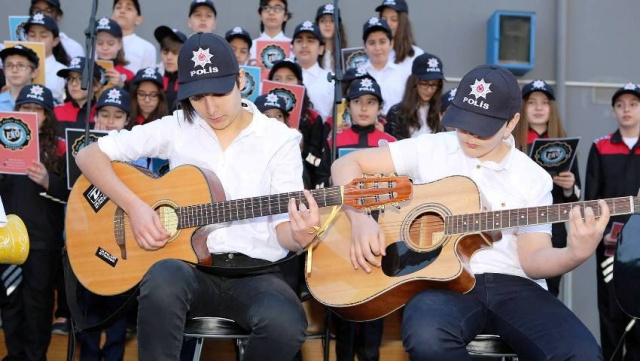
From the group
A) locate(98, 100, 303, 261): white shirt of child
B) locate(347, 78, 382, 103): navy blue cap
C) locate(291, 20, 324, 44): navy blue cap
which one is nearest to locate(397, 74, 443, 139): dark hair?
locate(347, 78, 382, 103): navy blue cap

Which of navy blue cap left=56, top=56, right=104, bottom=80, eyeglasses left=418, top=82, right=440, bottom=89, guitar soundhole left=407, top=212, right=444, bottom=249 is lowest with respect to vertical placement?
guitar soundhole left=407, top=212, right=444, bottom=249

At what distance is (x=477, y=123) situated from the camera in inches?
136

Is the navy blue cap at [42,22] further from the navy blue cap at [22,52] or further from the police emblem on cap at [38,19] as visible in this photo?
the navy blue cap at [22,52]

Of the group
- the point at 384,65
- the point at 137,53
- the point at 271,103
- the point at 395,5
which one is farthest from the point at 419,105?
the point at 137,53

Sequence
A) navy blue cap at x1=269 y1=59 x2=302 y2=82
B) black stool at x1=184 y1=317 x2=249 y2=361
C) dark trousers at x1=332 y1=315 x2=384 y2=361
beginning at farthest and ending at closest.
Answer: navy blue cap at x1=269 y1=59 x2=302 y2=82, dark trousers at x1=332 y1=315 x2=384 y2=361, black stool at x1=184 y1=317 x2=249 y2=361

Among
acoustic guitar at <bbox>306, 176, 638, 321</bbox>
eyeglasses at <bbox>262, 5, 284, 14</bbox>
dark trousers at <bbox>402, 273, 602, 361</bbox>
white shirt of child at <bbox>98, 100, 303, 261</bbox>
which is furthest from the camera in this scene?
eyeglasses at <bbox>262, 5, 284, 14</bbox>

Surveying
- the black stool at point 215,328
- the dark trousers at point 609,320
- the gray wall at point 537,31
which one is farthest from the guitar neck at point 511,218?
the gray wall at point 537,31

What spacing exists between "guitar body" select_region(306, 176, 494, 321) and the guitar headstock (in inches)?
6.2

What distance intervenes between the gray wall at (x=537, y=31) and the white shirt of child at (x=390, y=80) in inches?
53.7

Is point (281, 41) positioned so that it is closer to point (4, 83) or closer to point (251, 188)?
point (4, 83)

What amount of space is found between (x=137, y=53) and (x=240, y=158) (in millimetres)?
3603

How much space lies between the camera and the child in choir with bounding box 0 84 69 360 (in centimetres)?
503

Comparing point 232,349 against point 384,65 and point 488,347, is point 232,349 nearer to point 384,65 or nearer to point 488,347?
point 488,347

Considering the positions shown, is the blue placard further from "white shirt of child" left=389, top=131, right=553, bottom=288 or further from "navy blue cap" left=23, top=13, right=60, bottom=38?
"white shirt of child" left=389, top=131, right=553, bottom=288
